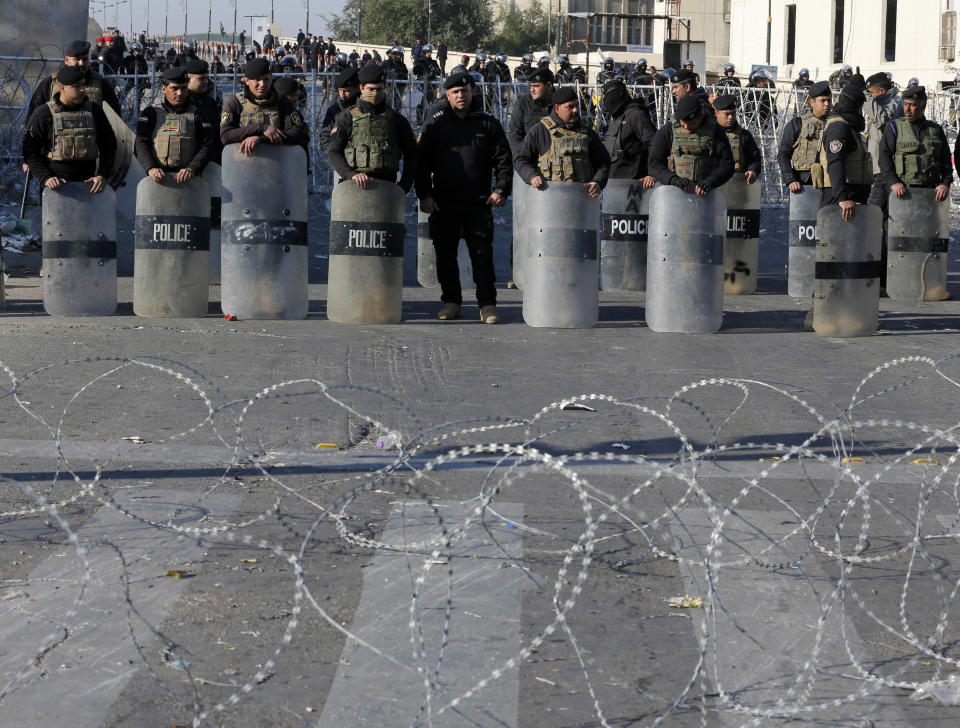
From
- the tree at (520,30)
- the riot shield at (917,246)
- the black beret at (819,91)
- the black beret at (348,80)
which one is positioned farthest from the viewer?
the tree at (520,30)

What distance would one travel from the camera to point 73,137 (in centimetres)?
1195

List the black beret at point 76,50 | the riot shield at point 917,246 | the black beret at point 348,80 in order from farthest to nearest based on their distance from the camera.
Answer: the riot shield at point 917,246, the black beret at point 76,50, the black beret at point 348,80

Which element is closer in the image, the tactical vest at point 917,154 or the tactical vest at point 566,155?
the tactical vest at point 566,155

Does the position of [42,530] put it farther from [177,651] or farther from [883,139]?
[883,139]

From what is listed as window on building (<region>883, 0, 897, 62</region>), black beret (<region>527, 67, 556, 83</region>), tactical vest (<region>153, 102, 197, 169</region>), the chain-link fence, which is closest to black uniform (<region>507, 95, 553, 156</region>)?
black beret (<region>527, 67, 556, 83</region>)

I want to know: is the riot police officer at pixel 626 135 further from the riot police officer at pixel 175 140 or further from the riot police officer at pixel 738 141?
the riot police officer at pixel 175 140

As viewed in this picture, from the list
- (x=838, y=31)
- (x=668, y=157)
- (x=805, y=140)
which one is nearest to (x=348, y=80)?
(x=668, y=157)

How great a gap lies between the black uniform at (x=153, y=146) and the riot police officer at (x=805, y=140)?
18.5 feet

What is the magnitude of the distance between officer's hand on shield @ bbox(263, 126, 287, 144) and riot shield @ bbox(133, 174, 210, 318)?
76 centimetres

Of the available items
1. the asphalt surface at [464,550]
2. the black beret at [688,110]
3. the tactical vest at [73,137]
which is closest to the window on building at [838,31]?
the black beret at [688,110]

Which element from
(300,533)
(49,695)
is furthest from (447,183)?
(49,695)

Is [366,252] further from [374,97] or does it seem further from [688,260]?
[688,260]

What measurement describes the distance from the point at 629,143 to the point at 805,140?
174cm

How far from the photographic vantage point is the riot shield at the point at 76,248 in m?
12.0
